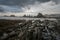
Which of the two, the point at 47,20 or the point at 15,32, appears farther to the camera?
the point at 47,20

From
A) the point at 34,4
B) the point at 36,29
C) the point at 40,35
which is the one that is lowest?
the point at 40,35

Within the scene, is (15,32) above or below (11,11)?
below

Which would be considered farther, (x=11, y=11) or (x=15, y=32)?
(x=11, y=11)

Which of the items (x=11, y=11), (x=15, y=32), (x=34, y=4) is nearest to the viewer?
(x=15, y=32)

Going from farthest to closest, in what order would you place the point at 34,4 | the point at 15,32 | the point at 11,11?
the point at 34,4 → the point at 11,11 → the point at 15,32

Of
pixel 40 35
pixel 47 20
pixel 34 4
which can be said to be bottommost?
pixel 40 35

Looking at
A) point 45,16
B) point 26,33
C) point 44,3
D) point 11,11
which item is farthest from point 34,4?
→ point 26,33

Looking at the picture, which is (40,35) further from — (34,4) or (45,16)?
(34,4)

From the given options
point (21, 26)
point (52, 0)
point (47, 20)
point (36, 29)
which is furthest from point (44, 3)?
point (21, 26)

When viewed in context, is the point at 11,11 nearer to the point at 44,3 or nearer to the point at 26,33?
the point at 26,33
